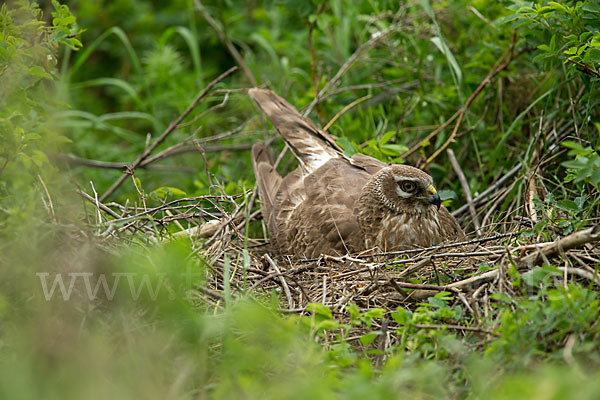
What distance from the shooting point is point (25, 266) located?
10.4ft

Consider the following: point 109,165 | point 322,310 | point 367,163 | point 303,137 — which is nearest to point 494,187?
point 367,163

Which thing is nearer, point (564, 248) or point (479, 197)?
point (564, 248)

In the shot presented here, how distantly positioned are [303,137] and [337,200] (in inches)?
30.7

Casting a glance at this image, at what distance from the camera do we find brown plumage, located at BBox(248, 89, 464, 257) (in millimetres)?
4500

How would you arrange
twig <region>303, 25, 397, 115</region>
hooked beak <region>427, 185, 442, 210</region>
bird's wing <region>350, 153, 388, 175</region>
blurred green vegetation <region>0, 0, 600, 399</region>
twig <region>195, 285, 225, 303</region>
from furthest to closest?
twig <region>303, 25, 397, 115</region> → bird's wing <region>350, 153, 388, 175</region> → hooked beak <region>427, 185, 442, 210</region> → twig <region>195, 285, 225, 303</region> → blurred green vegetation <region>0, 0, 600, 399</region>

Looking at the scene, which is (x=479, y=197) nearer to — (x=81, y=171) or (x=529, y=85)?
(x=529, y=85)

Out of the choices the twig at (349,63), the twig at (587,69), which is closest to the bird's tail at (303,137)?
the twig at (349,63)

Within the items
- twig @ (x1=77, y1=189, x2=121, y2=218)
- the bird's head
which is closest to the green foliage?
twig @ (x1=77, y1=189, x2=121, y2=218)

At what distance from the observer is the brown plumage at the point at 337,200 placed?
14.8 feet

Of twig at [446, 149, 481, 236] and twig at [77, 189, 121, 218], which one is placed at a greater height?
twig at [77, 189, 121, 218]

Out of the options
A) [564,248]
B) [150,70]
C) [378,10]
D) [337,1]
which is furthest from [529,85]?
[150,70]

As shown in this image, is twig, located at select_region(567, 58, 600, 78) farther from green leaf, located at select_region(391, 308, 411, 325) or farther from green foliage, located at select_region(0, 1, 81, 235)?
green foliage, located at select_region(0, 1, 81, 235)

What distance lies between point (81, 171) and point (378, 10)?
132 inches

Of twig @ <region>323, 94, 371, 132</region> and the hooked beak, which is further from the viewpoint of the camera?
twig @ <region>323, 94, 371, 132</region>
